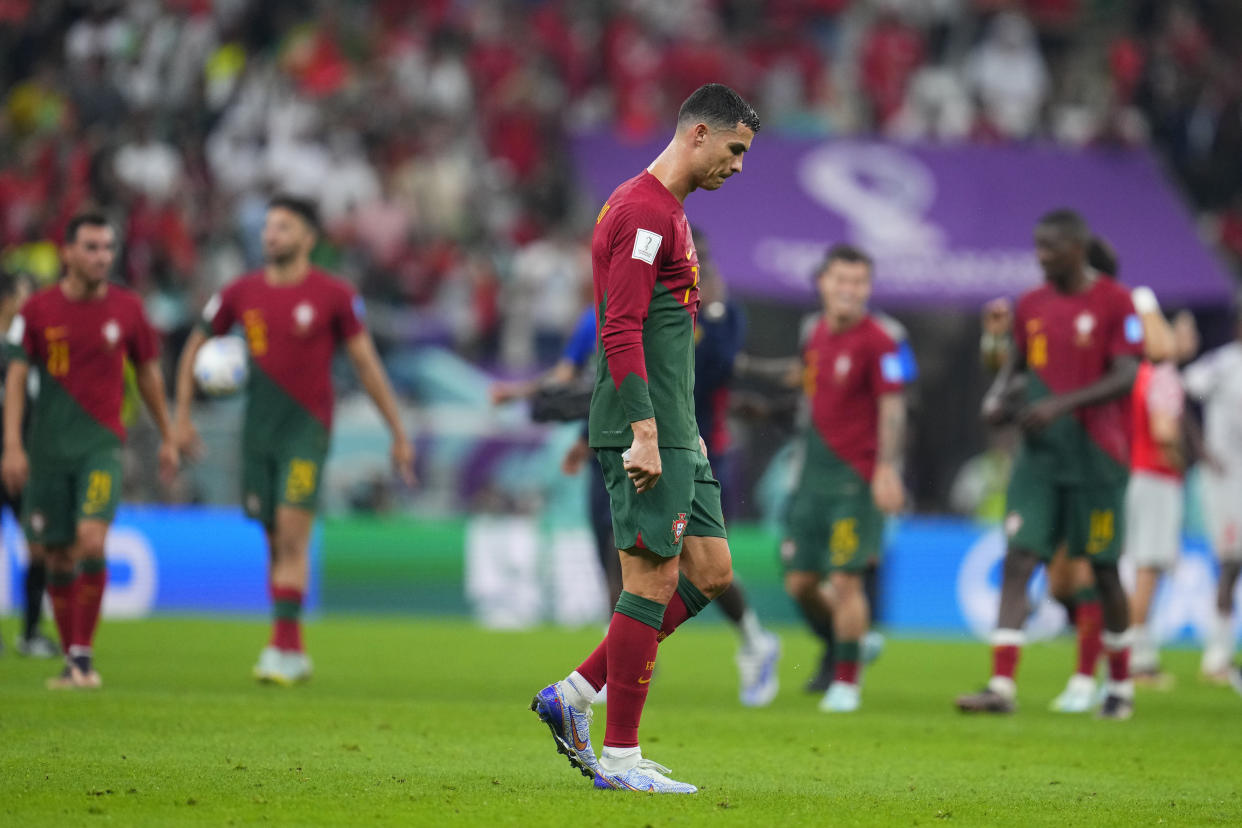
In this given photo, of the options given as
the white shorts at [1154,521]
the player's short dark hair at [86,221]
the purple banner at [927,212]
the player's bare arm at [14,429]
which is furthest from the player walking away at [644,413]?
the purple banner at [927,212]

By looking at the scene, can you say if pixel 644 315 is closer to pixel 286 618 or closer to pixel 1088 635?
pixel 286 618

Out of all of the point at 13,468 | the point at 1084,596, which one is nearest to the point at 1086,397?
the point at 1084,596

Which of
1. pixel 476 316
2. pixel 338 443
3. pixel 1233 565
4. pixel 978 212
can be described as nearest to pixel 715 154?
pixel 1233 565

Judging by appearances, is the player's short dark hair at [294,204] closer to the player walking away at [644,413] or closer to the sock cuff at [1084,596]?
the player walking away at [644,413]

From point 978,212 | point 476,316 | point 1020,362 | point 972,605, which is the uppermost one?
point 978,212

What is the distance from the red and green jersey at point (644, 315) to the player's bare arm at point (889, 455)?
3.48m

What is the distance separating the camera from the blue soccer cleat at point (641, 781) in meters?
6.18

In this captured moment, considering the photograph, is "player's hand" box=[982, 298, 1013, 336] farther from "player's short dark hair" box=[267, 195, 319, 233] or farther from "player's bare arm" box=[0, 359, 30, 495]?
"player's bare arm" box=[0, 359, 30, 495]

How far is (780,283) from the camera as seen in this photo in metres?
19.7

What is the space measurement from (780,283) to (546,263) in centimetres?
273

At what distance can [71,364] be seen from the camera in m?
9.91

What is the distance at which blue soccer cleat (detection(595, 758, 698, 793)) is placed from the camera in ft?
20.3

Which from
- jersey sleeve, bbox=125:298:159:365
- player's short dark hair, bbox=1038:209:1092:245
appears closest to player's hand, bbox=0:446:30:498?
jersey sleeve, bbox=125:298:159:365

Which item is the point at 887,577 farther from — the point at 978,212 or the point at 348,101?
the point at 348,101
